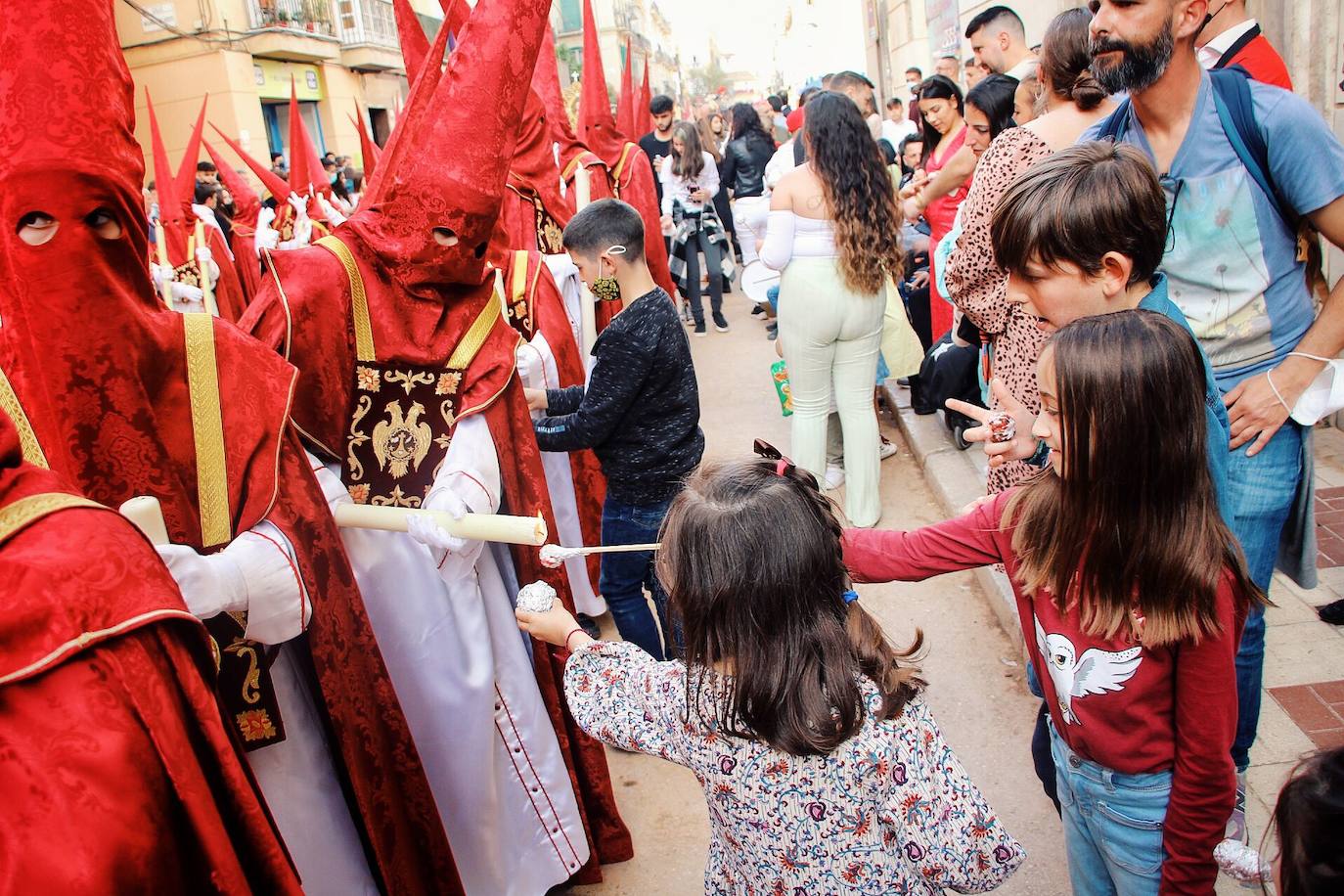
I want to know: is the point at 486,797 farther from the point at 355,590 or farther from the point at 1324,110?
the point at 1324,110

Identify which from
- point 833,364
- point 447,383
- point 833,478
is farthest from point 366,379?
point 833,478

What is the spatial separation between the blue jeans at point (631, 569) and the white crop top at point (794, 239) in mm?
1769

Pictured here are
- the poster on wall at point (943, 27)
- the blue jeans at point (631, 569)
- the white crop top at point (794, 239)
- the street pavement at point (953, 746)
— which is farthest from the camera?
the poster on wall at point (943, 27)

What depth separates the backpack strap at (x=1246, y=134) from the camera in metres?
2.03

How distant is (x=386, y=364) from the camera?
2.48 metres

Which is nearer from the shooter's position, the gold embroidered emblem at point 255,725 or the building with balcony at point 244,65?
the gold embroidered emblem at point 255,725

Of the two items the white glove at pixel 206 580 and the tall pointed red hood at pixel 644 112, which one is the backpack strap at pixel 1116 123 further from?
the tall pointed red hood at pixel 644 112

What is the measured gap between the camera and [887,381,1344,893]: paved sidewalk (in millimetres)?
2645

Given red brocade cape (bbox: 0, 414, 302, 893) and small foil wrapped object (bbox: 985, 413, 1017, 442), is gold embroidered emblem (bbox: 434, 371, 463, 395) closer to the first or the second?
red brocade cape (bbox: 0, 414, 302, 893)

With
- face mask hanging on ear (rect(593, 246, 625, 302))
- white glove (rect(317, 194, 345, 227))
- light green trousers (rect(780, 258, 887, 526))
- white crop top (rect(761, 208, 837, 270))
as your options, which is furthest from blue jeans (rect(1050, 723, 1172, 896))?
white glove (rect(317, 194, 345, 227))

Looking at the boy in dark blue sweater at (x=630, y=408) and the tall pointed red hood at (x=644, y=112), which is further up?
the tall pointed red hood at (x=644, y=112)

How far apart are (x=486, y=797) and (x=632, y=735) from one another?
3.70 feet

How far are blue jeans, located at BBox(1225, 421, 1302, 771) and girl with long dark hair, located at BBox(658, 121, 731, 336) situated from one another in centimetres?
717

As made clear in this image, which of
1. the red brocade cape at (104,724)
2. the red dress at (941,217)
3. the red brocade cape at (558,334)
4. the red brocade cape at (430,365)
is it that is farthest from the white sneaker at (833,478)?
the red brocade cape at (104,724)
